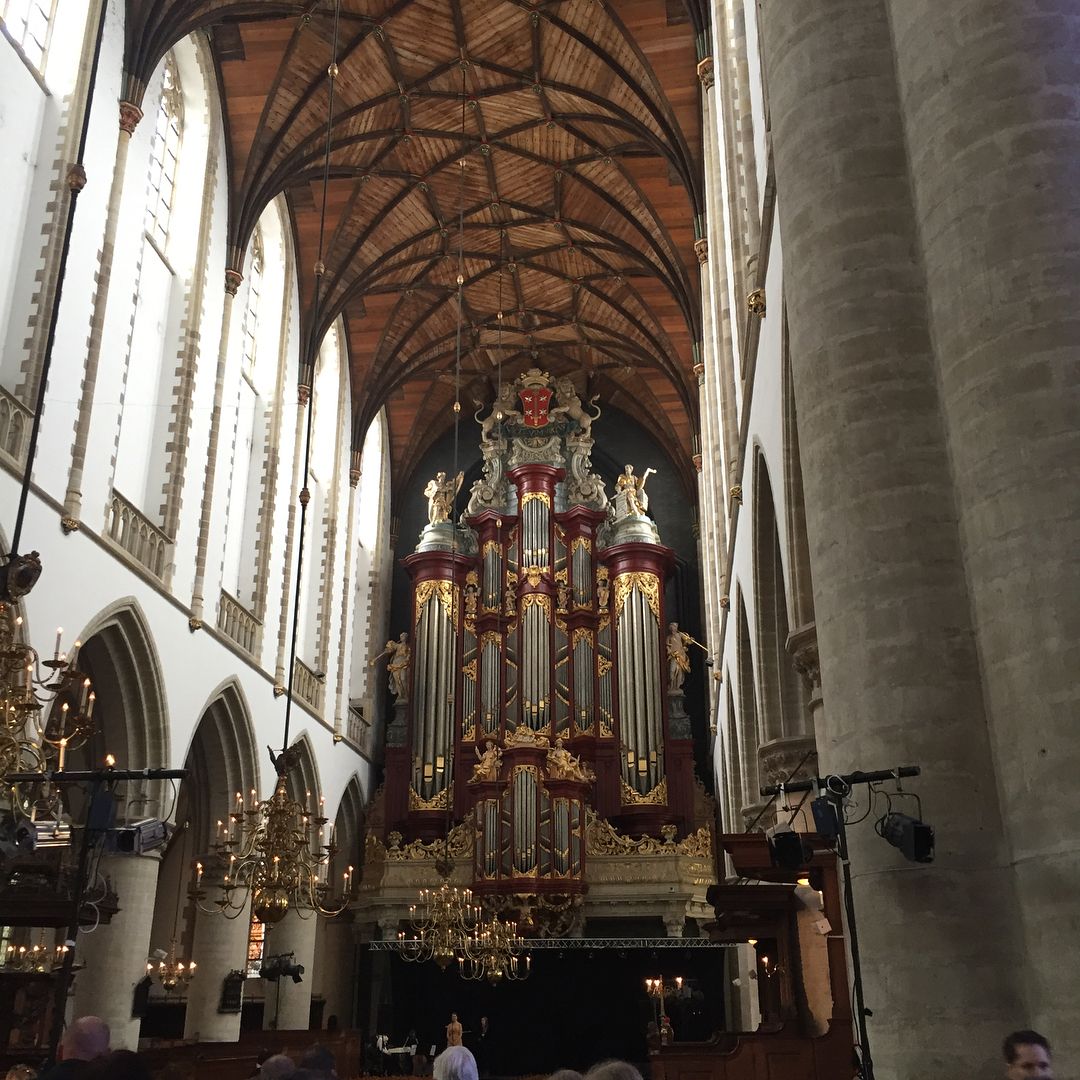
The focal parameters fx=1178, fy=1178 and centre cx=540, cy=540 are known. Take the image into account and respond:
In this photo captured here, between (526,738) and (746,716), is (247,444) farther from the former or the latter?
(746,716)

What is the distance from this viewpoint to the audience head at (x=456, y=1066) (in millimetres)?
7066

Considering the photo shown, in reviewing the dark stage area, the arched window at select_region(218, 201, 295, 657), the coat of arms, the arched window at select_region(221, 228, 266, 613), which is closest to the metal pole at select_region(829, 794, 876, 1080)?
the arched window at select_region(218, 201, 295, 657)

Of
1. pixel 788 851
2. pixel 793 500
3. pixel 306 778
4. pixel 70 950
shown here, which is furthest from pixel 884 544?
pixel 306 778

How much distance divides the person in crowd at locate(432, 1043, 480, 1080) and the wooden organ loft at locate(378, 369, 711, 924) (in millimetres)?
14439

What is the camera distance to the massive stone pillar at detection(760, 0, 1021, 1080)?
215 inches

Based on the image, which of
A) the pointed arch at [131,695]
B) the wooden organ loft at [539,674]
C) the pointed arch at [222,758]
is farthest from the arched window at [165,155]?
the wooden organ loft at [539,674]

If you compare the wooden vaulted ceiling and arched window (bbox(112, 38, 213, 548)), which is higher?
the wooden vaulted ceiling

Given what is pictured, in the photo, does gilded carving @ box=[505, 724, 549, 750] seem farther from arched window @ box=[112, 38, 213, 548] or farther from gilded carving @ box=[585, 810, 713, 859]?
arched window @ box=[112, 38, 213, 548]

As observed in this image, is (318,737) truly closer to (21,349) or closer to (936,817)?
(21,349)

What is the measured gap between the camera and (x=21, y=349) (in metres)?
12.6

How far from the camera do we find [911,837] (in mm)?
5359

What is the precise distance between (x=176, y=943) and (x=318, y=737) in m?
4.40

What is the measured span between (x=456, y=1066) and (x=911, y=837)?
10.9 feet

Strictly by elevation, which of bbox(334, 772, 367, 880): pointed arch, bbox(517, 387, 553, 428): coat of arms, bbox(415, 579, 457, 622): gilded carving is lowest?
bbox(334, 772, 367, 880): pointed arch
